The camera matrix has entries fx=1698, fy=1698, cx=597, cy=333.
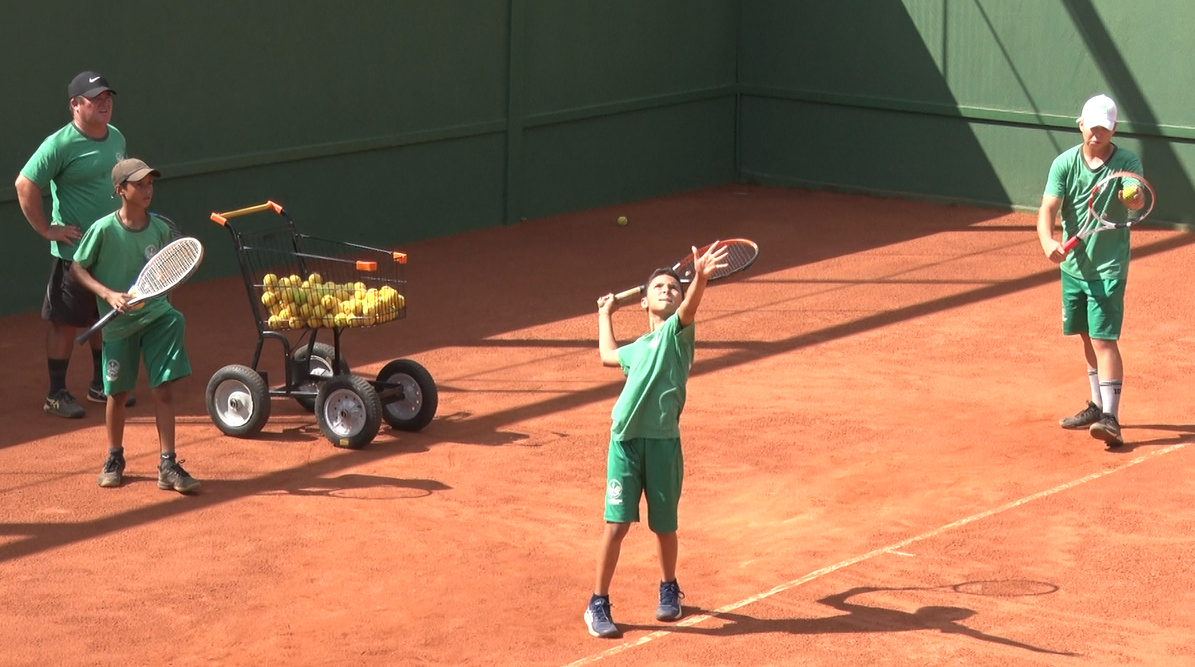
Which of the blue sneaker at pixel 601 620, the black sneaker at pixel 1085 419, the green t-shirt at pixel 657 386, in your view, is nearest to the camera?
the green t-shirt at pixel 657 386

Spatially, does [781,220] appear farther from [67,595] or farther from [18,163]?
[67,595]

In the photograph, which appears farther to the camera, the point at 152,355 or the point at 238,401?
the point at 238,401

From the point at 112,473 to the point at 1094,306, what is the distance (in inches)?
214

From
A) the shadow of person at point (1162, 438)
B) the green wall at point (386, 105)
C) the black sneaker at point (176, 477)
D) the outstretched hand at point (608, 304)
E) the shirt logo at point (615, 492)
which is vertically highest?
the green wall at point (386, 105)

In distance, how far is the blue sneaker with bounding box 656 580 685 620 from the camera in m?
7.04

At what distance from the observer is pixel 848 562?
7.77 m

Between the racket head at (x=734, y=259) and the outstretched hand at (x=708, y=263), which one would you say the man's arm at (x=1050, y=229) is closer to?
the racket head at (x=734, y=259)

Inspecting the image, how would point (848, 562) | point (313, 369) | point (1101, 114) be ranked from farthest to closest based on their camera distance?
point (313, 369)
point (1101, 114)
point (848, 562)

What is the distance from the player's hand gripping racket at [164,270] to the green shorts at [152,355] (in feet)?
0.85

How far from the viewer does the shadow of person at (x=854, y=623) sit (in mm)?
6938

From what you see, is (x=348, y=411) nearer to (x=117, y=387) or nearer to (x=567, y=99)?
(x=117, y=387)

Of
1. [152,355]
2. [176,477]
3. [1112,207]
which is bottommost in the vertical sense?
[176,477]

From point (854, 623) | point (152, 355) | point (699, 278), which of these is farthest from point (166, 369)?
point (854, 623)

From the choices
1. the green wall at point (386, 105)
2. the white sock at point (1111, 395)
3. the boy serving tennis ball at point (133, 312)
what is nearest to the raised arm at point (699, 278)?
the boy serving tennis ball at point (133, 312)
